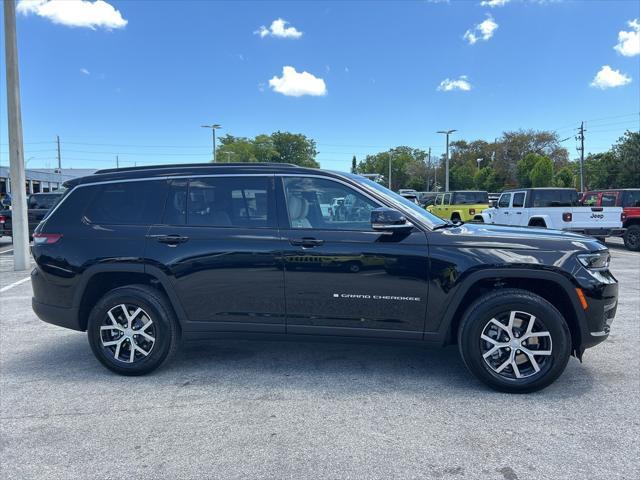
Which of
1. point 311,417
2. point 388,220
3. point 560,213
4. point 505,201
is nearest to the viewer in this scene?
point 311,417

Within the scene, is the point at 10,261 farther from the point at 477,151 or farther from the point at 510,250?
the point at 477,151

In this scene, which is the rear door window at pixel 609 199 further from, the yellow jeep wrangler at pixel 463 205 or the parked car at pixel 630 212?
the yellow jeep wrangler at pixel 463 205

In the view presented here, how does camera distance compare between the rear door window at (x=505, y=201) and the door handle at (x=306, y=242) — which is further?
the rear door window at (x=505, y=201)

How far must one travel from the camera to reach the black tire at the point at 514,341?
147 inches

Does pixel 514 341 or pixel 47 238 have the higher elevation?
pixel 47 238

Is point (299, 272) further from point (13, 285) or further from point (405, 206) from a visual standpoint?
point (13, 285)

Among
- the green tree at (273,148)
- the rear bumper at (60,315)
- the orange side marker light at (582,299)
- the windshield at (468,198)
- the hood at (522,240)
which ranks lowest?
the rear bumper at (60,315)

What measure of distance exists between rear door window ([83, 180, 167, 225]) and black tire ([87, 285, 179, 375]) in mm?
617

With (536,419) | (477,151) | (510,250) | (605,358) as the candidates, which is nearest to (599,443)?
(536,419)

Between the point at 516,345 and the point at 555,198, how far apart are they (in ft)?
38.5

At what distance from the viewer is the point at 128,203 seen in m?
4.39

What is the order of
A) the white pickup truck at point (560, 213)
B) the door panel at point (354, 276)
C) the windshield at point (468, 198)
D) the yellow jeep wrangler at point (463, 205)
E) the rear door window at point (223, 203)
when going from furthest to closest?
1. the windshield at point (468, 198)
2. the yellow jeep wrangler at point (463, 205)
3. the white pickup truck at point (560, 213)
4. the rear door window at point (223, 203)
5. the door panel at point (354, 276)

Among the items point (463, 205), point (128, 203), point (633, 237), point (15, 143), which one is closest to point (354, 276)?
point (128, 203)

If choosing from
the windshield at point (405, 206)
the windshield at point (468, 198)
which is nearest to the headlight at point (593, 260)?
the windshield at point (405, 206)
